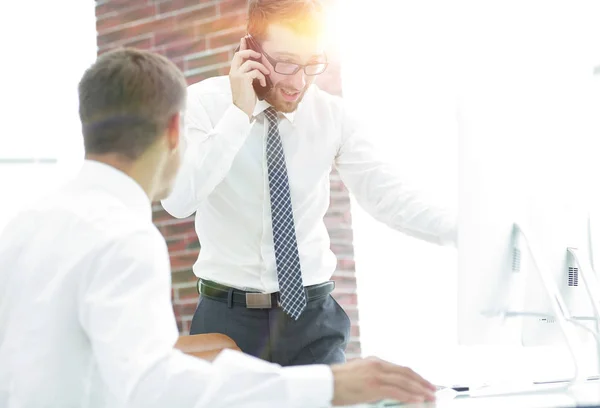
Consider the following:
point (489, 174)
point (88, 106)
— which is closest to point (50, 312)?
point (88, 106)

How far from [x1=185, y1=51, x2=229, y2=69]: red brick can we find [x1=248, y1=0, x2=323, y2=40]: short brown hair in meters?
1.10

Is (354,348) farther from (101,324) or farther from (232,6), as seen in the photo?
(101,324)

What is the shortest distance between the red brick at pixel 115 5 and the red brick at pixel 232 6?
40cm

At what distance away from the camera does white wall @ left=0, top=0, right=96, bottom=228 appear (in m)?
3.67

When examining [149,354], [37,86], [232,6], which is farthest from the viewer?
[37,86]

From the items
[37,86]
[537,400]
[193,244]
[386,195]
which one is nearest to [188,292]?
[193,244]

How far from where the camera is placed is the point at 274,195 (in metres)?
1.96

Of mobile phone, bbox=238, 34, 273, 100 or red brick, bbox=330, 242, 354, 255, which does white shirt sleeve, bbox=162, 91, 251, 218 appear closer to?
mobile phone, bbox=238, 34, 273, 100

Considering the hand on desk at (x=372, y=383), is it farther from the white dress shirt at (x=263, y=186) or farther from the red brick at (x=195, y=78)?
the red brick at (x=195, y=78)

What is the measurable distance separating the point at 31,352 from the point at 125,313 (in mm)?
179

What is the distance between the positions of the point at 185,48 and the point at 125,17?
1.25ft

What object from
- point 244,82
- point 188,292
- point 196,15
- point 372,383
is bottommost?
point 188,292

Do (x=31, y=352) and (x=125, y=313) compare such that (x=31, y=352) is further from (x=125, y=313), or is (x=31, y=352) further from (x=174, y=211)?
(x=174, y=211)

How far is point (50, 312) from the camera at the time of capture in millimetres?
1048
